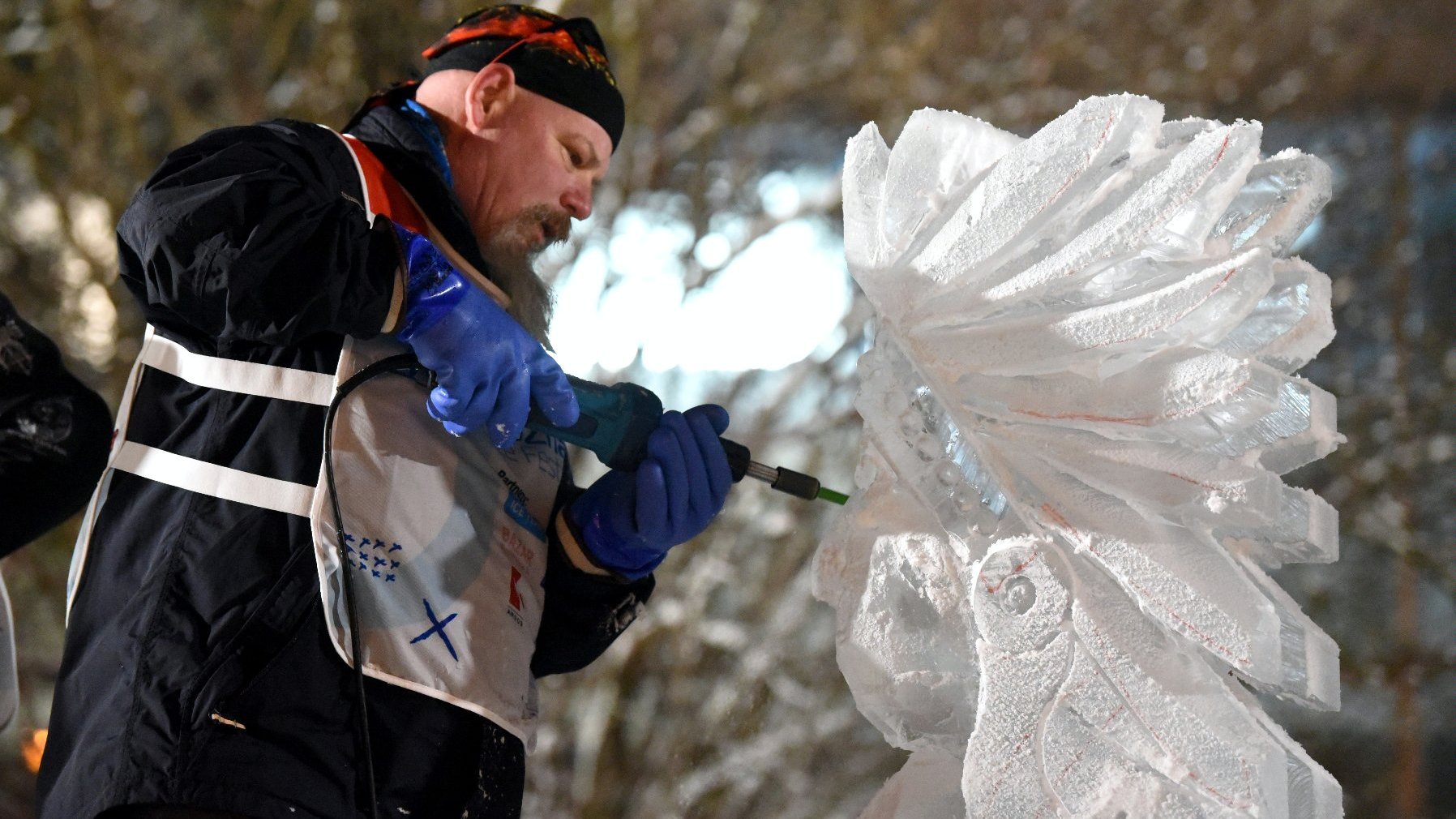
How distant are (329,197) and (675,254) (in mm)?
2254

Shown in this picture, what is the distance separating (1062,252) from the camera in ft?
3.17

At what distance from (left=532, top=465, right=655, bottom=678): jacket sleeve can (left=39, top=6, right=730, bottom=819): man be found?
0.09 feet

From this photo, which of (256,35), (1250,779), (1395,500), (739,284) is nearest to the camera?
→ (1250,779)

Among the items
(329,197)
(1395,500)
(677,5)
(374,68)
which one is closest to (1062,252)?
(329,197)

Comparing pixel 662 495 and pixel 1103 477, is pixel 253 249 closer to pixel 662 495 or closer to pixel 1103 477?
pixel 662 495

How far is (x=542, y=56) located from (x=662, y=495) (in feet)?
1.87

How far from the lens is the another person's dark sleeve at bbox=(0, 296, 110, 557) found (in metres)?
0.81

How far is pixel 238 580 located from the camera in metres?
0.91

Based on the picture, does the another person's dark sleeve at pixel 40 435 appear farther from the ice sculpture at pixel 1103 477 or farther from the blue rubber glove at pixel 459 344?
the ice sculpture at pixel 1103 477

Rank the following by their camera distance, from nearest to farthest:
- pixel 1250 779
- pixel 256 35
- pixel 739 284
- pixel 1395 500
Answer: pixel 1250 779, pixel 1395 500, pixel 739 284, pixel 256 35

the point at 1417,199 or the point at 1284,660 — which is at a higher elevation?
the point at 1284,660

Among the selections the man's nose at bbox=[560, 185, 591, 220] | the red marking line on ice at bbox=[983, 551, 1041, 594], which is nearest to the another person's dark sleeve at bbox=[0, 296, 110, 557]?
→ the man's nose at bbox=[560, 185, 591, 220]

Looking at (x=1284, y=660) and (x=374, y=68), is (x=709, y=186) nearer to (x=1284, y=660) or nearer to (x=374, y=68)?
(x=374, y=68)

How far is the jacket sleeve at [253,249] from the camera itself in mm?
875
